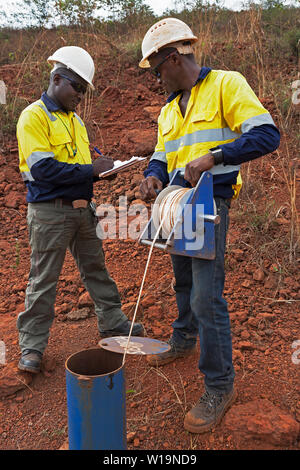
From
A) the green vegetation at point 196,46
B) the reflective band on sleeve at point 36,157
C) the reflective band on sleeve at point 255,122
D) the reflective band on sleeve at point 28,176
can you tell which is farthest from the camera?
the green vegetation at point 196,46

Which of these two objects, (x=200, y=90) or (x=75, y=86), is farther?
(x=75, y=86)

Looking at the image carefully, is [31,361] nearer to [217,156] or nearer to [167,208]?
[167,208]

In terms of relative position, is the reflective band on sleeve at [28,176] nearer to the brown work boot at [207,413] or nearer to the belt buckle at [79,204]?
the belt buckle at [79,204]

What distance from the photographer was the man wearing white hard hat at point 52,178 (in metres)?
2.98

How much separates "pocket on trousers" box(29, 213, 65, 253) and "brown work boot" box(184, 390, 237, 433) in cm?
151

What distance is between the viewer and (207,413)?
2.57 meters

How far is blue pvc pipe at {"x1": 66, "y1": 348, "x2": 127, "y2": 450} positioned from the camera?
80.4 inches

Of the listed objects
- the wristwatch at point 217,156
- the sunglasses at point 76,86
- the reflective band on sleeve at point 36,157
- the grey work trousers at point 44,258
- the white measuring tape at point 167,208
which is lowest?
the grey work trousers at point 44,258

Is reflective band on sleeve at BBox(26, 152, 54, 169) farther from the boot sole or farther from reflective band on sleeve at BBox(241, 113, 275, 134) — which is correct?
the boot sole

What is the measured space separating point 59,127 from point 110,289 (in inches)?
56.4

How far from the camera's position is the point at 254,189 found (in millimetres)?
5289

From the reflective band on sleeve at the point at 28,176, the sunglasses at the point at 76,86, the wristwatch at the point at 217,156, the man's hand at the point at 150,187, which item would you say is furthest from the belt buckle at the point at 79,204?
the wristwatch at the point at 217,156
